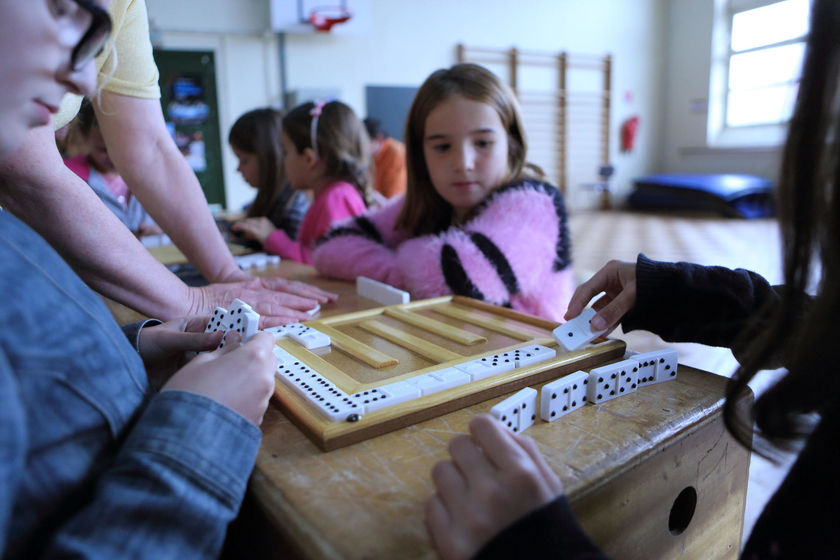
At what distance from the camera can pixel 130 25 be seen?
111 cm

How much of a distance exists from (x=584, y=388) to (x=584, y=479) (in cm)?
17

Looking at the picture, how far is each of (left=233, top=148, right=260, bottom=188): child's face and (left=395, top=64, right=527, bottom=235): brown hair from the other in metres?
1.22

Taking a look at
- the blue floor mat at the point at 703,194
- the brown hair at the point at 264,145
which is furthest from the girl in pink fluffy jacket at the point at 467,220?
the blue floor mat at the point at 703,194

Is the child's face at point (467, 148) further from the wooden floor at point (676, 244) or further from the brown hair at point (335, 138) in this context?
the wooden floor at point (676, 244)

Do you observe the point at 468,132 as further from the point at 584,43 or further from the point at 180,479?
the point at 584,43

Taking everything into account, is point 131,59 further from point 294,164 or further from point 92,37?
point 294,164

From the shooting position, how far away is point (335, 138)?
2336 mm

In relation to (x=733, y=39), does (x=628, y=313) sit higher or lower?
lower

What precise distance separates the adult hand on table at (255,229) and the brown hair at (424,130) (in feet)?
2.70

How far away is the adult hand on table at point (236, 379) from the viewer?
556 mm

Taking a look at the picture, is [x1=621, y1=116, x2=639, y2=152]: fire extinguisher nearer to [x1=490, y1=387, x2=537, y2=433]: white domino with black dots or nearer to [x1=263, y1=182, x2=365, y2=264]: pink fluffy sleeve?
Result: [x1=263, y1=182, x2=365, y2=264]: pink fluffy sleeve


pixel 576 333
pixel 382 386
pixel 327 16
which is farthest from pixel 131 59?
pixel 327 16

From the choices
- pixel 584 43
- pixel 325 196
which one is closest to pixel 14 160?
pixel 325 196

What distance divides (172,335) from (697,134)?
30.2ft
